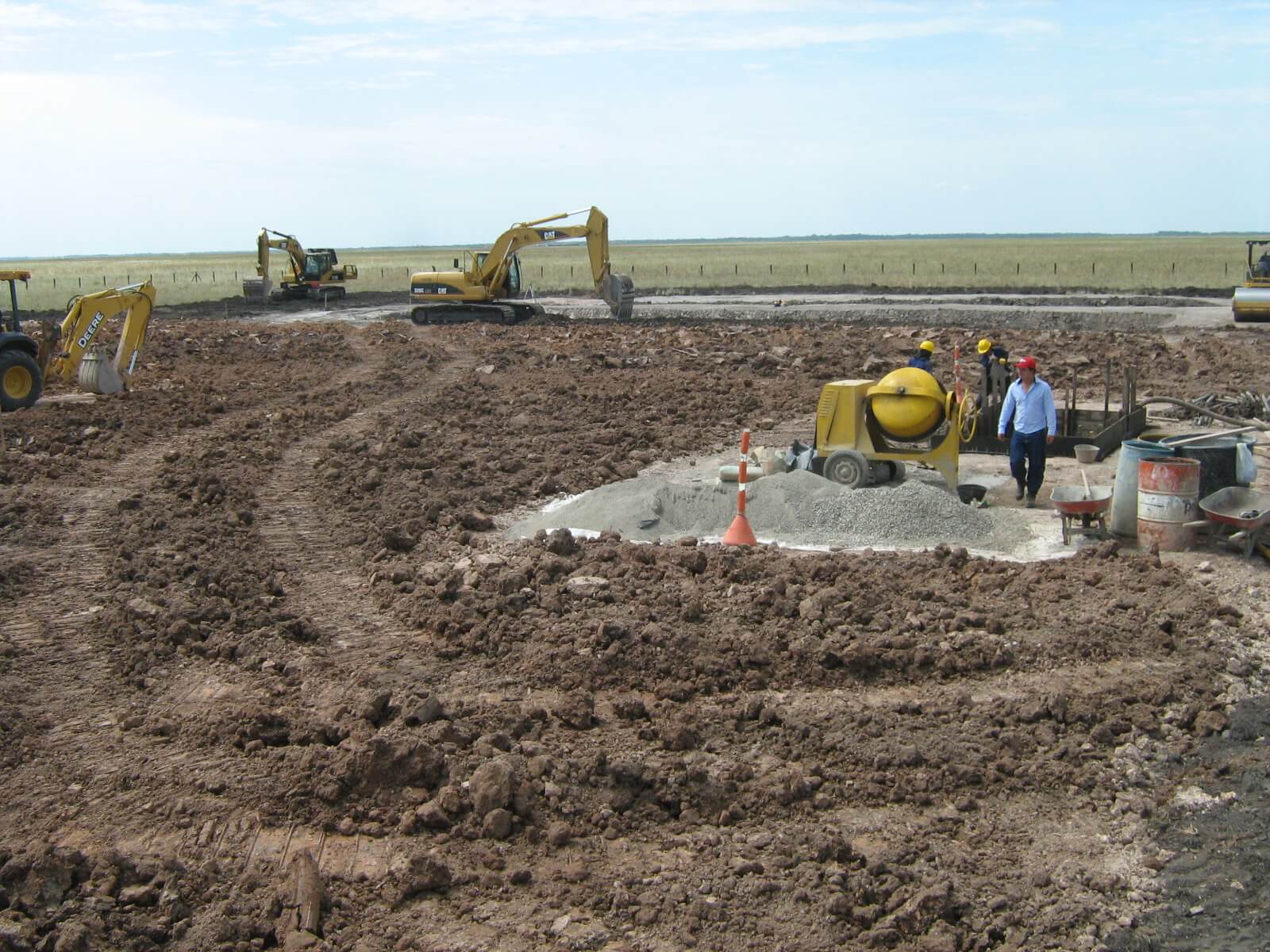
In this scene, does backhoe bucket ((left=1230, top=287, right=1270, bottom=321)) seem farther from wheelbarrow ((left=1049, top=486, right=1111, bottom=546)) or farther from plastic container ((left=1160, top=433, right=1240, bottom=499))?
wheelbarrow ((left=1049, top=486, right=1111, bottom=546))

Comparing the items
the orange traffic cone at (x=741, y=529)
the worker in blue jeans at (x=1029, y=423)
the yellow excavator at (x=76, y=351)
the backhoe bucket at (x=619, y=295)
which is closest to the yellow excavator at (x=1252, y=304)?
the backhoe bucket at (x=619, y=295)

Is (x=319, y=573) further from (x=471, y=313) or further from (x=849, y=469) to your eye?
(x=471, y=313)

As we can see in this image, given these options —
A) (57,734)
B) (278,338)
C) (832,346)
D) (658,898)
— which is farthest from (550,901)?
(278,338)

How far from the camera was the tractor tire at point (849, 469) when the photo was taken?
11.3 meters

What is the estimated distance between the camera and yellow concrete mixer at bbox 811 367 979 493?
11148 millimetres

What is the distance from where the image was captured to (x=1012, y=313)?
31953 mm

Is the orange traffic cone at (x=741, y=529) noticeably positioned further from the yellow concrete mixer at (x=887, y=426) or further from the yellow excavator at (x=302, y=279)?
the yellow excavator at (x=302, y=279)

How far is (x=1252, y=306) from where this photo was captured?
89.0 ft

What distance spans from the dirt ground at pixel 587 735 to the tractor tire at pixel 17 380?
17.8 ft

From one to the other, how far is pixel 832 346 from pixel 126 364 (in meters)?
12.2

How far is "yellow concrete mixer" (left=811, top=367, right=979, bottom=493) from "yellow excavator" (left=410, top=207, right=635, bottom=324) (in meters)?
18.8

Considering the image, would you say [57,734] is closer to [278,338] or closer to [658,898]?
[658,898]

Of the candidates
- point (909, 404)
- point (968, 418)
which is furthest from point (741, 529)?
point (968, 418)

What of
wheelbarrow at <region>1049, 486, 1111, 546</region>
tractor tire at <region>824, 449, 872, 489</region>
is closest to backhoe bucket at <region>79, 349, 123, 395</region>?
tractor tire at <region>824, 449, 872, 489</region>
